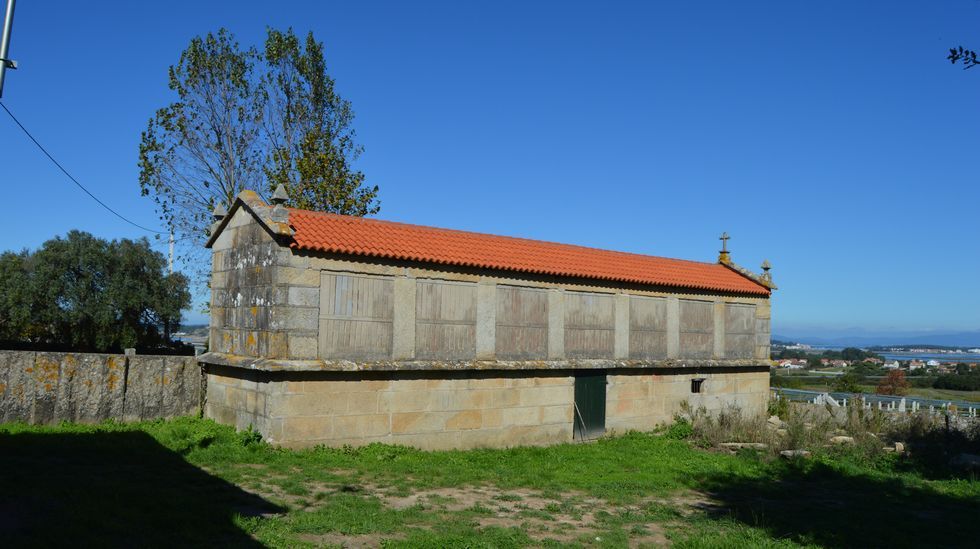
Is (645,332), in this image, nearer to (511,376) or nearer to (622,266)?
(622,266)

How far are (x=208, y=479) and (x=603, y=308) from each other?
10.7 meters

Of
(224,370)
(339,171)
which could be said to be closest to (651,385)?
(224,370)

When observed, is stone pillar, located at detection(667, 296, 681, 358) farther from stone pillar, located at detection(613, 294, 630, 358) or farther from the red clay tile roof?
stone pillar, located at detection(613, 294, 630, 358)

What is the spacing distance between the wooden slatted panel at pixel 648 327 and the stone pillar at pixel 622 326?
167 millimetres

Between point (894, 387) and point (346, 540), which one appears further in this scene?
point (894, 387)

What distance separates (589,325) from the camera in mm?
17938

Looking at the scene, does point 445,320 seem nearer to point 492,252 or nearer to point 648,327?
point 492,252

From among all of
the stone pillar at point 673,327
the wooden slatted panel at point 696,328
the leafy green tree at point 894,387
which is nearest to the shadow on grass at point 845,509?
the stone pillar at point 673,327

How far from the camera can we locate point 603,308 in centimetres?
1831

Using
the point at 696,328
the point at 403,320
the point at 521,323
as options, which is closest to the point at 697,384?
the point at 696,328

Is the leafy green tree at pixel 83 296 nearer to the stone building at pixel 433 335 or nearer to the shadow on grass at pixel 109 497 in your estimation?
the stone building at pixel 433 335

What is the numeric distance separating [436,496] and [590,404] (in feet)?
25.6

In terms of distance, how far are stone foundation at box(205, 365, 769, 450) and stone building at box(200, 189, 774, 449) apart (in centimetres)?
3

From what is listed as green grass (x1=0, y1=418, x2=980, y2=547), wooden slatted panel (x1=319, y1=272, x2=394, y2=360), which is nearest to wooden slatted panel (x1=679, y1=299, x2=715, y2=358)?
green grass (x1=0, y1=418, x2=980, y2=547)
